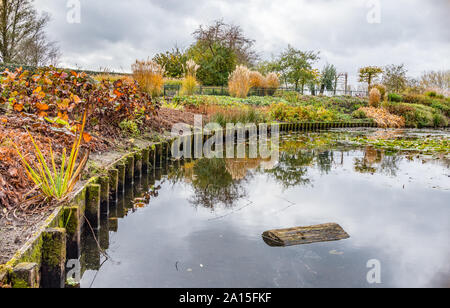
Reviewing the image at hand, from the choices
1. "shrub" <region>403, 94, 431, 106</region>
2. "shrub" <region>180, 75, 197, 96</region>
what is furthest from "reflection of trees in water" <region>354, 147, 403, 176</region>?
"shrub" <region>403, 94, 431, 106</region>

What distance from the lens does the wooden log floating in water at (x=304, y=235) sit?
3.09 meters

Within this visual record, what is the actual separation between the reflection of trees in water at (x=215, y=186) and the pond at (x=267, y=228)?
16 millimetres

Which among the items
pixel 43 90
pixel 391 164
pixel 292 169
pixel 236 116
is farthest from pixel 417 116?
pixel 43 90

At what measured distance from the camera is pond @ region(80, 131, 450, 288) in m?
2.61

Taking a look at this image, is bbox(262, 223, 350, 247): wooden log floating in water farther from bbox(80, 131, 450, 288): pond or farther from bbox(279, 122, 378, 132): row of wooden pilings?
bbox(279, 122, 378, 132): row of wooden pilings

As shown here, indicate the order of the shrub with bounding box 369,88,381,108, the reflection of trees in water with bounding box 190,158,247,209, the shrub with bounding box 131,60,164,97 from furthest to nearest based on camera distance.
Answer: the shrub with bounding box 369,88,381,108
the shrub with bounding box 131,60,164,97
the reflection of trees in water with bounding box 190,158,247,209

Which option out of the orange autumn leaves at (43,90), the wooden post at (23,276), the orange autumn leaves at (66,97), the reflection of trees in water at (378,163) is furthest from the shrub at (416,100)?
the wooden post at (23,276)

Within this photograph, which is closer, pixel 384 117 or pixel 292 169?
pixel 292 169

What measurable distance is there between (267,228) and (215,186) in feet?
5.56

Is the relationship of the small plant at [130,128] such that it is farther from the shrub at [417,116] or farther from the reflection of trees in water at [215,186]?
the shrub at [417,116]

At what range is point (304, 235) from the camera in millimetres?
3156

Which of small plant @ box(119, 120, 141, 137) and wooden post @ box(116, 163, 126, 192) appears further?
small plant @ box(119, 120, 141, 137)

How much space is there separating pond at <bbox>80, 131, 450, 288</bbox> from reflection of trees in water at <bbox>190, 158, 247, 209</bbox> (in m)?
0.02

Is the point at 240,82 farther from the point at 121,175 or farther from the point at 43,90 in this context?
the point at 121,175
